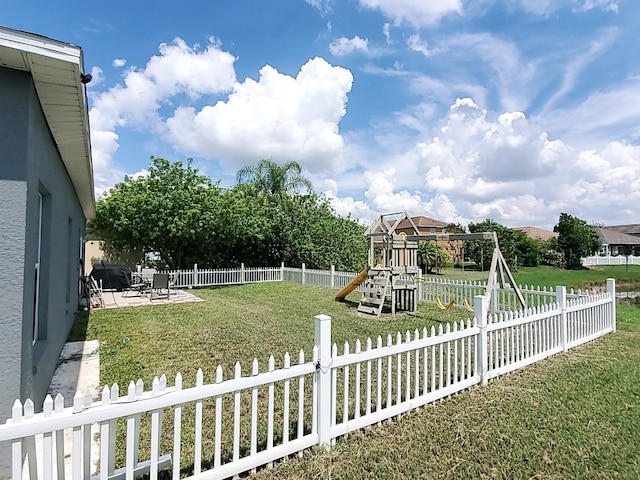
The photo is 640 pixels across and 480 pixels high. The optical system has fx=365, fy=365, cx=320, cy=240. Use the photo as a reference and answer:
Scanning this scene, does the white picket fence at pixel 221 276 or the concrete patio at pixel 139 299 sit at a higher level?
the white picket fence at pixel 221 276

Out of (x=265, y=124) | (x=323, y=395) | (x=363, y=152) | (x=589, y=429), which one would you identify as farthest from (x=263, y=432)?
(x=265, y=124)

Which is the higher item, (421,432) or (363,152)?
(363,152)

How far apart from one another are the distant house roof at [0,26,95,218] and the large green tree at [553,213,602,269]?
1588 inches

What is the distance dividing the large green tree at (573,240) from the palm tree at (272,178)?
91.5 feet

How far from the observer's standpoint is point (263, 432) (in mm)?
3244

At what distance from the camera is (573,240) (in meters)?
34.5

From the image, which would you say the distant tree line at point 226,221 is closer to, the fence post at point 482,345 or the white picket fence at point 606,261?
the fence post at point 482,345

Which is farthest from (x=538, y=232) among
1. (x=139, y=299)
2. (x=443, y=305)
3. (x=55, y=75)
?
(x=55, y=75)

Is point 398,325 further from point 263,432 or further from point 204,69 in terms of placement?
point 204,69

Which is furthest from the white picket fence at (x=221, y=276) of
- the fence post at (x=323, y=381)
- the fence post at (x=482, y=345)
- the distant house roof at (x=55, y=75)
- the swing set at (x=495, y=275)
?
the fence post at (x=323, y=381)

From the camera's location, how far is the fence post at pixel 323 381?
9.88 ft

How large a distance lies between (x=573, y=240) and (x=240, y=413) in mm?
39653

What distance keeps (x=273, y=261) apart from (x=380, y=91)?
11.0 metres

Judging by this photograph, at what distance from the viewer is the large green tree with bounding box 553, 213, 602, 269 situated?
34438 millimetres
